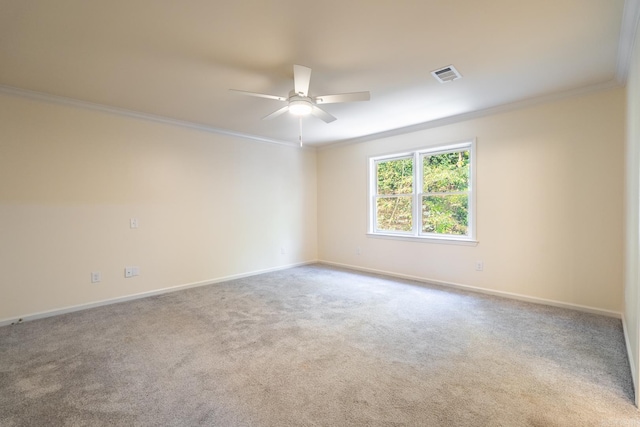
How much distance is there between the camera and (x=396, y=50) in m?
2.41

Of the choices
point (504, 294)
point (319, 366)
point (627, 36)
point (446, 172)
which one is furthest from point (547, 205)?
point (319, 366)

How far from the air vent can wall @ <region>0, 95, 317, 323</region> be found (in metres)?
3.31

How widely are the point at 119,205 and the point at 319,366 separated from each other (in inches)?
132

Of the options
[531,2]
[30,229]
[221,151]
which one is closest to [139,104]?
[221,151]

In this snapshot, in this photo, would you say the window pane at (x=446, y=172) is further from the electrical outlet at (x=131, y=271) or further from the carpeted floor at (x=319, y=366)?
the electrical outlet at (x=131, y=271)

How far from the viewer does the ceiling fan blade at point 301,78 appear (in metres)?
2.32

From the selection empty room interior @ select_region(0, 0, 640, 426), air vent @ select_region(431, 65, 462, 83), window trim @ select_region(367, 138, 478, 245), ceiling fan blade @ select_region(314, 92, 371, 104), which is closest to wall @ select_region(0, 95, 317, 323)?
empty room interior @ select_region(0, 0, 640, 426)

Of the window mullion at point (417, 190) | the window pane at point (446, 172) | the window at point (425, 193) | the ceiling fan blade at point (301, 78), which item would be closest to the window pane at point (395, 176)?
the window at point (425, 193)

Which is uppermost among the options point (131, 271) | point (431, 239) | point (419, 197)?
point (419, 197)

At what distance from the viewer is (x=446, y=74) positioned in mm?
2826

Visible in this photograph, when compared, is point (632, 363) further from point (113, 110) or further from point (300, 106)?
point (113, 110)

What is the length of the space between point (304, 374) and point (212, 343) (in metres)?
0.99

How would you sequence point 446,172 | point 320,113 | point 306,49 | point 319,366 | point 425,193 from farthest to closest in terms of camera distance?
point 425,193, point 446,172, point 320,113, point 306,49, point 319,366

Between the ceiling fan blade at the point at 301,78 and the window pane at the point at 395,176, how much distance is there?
110 inches
